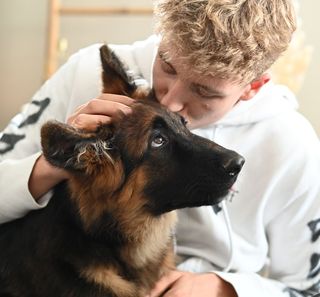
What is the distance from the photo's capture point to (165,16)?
104 cm

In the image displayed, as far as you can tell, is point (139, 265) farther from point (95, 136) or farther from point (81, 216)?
point (95, 136)

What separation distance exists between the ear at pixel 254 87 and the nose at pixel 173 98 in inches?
6.3

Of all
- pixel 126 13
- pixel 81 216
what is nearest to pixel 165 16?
pixel 81 216

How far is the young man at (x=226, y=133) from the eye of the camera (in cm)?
101

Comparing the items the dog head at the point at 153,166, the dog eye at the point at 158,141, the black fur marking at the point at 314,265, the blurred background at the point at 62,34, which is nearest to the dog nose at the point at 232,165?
the dog head at the point at 153,166

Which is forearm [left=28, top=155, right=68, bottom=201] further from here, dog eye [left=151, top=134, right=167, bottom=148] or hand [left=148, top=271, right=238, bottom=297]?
hand [left=148, top=271, right=238, bottom=297]

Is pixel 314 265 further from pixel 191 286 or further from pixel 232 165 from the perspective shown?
pixel 232 165

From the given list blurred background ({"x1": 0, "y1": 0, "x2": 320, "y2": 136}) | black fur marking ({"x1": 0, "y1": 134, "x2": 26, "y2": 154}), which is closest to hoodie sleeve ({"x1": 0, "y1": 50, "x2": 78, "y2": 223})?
black fur marking ({"x1": 0, "y1": 134, "x2": 26, "y2": 154})

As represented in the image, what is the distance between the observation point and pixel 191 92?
3.59 feet

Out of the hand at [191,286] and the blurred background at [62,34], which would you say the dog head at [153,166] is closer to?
the hand at [191,286]

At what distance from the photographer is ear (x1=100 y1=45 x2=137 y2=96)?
1147 mm

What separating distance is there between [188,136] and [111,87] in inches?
8.9

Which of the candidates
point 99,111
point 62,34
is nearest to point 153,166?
point 99,111

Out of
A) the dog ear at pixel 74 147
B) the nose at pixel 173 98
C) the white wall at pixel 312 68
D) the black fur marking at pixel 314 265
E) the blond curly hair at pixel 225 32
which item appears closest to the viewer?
the dog ear at pixel 74 147
